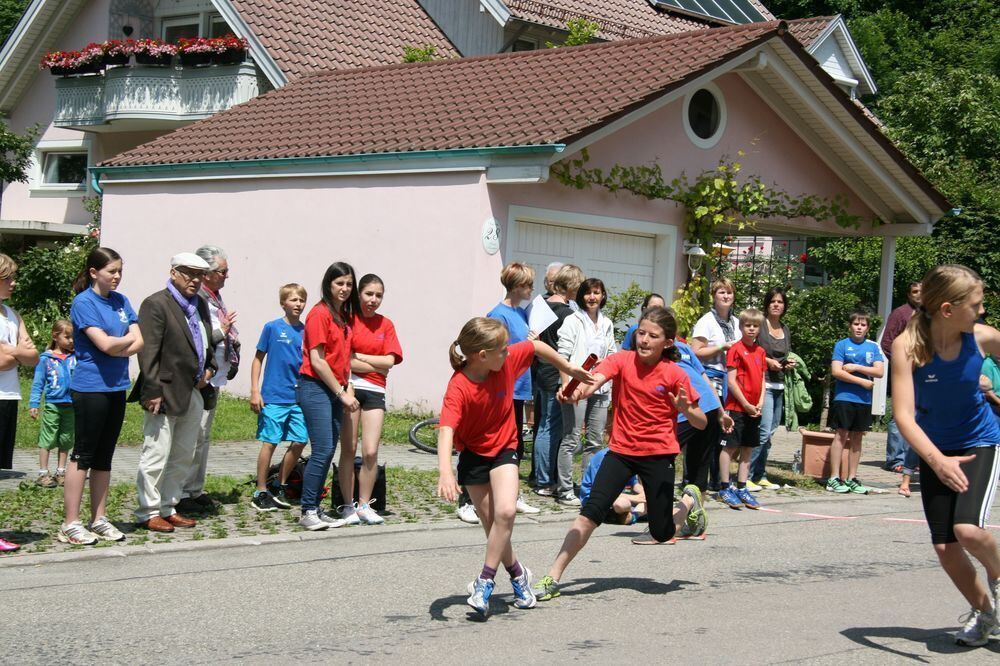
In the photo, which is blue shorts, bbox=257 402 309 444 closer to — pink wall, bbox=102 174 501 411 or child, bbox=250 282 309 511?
child, bbox=250 282 309 511

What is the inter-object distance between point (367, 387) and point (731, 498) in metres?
3.63

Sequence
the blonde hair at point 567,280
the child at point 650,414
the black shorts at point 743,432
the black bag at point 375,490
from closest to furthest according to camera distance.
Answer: the child at point 650,414, the black bag at point 375,490, the blonde hair at point 567,280, the black shorts at point 743,432

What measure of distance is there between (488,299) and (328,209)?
9.69 ft

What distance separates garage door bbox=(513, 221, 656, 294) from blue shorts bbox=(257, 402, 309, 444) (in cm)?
580

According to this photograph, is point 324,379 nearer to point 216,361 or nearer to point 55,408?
point 216,361

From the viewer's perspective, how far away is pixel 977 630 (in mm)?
6156

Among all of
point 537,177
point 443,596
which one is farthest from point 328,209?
point 443,596

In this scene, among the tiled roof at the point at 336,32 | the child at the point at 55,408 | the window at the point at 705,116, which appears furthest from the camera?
the tiled roof at the point at 336,32

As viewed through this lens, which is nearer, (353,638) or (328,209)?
(353,638)

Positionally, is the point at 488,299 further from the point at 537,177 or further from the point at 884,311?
the point at 884,311

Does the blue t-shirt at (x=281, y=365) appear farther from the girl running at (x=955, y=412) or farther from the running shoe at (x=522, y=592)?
the girl running at (x=955, y=412)

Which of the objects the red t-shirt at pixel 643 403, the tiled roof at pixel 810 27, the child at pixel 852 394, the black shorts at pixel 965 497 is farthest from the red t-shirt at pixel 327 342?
the tiled roof at pixel 810 27

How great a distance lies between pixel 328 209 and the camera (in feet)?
55.2

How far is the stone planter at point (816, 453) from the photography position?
1313cm
